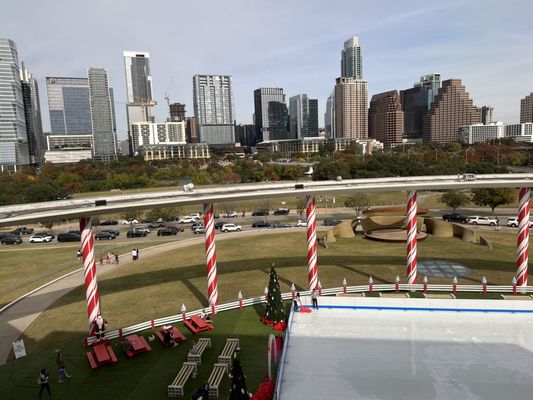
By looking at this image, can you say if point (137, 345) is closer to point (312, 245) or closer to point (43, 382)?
point (43, 382)

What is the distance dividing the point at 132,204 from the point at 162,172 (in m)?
98.4

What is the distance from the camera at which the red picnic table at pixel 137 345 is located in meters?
18.1

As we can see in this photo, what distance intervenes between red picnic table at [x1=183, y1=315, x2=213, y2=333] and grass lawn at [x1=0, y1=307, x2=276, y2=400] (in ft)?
1.12

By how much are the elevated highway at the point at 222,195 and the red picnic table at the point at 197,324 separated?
20.4 feet

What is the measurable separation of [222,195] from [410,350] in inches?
509

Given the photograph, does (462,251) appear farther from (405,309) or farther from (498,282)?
(405,309)

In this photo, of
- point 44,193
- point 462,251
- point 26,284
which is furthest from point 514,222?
point 44,193

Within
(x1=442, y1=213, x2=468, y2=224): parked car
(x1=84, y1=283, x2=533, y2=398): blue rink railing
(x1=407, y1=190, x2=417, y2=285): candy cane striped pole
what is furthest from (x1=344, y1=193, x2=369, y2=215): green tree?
(x1=407, y1=190, x2=417, y2=285): candy cane striped pole

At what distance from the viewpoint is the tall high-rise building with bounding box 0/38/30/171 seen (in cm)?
18699

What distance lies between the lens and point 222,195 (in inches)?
913

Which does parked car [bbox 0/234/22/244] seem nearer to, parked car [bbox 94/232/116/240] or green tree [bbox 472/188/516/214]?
parked car [bbox 94/232/116/240]

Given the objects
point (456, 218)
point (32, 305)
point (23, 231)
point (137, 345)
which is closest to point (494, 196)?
point (456, 218)

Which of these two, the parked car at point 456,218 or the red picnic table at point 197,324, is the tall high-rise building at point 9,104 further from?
the red picnic table at point 197,324

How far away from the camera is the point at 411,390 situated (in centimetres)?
1265
